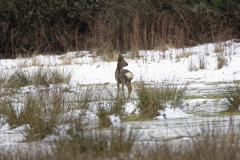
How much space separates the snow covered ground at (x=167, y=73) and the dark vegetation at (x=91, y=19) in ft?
6.03

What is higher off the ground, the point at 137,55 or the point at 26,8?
the point at 26,8

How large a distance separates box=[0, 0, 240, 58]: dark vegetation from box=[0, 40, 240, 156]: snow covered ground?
72.4 inches

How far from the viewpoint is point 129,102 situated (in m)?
9.77

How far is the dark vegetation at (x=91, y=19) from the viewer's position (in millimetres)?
24422

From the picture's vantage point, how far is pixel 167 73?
1694cm

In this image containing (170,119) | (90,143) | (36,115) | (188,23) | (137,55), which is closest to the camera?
(90,143)

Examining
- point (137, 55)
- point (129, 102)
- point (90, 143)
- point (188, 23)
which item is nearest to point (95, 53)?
point (137, 55)

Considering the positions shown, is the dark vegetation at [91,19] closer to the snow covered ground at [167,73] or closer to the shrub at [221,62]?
the snow covered ground at [167,73]

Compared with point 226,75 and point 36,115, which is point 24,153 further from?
point 226,75

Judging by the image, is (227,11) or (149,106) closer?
(149,106)

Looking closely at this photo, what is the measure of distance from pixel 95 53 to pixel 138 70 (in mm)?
3616

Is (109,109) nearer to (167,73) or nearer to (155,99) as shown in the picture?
(155,99)

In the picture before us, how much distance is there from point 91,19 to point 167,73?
9.61 metres

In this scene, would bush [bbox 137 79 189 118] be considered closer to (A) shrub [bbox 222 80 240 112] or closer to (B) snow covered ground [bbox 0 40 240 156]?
(B) snow covered ground [bbox 0 40 240 156]
